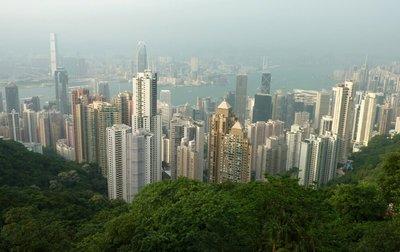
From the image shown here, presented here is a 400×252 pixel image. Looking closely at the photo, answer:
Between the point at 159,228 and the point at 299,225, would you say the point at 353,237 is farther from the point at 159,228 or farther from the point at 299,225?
the point at 159,228

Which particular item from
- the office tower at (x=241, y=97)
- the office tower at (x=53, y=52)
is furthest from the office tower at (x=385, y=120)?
the office tower at (x=53, y=52)

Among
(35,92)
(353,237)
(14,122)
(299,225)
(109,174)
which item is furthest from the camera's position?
(35,92)

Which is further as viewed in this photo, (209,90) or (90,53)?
(90,53)

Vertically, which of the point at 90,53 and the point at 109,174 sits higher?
the point at 90,53

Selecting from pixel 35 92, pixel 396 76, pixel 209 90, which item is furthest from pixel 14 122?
pixel 396 76

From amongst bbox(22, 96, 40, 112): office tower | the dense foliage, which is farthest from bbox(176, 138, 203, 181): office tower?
bbox(22, 96, 40, 112): office tower
